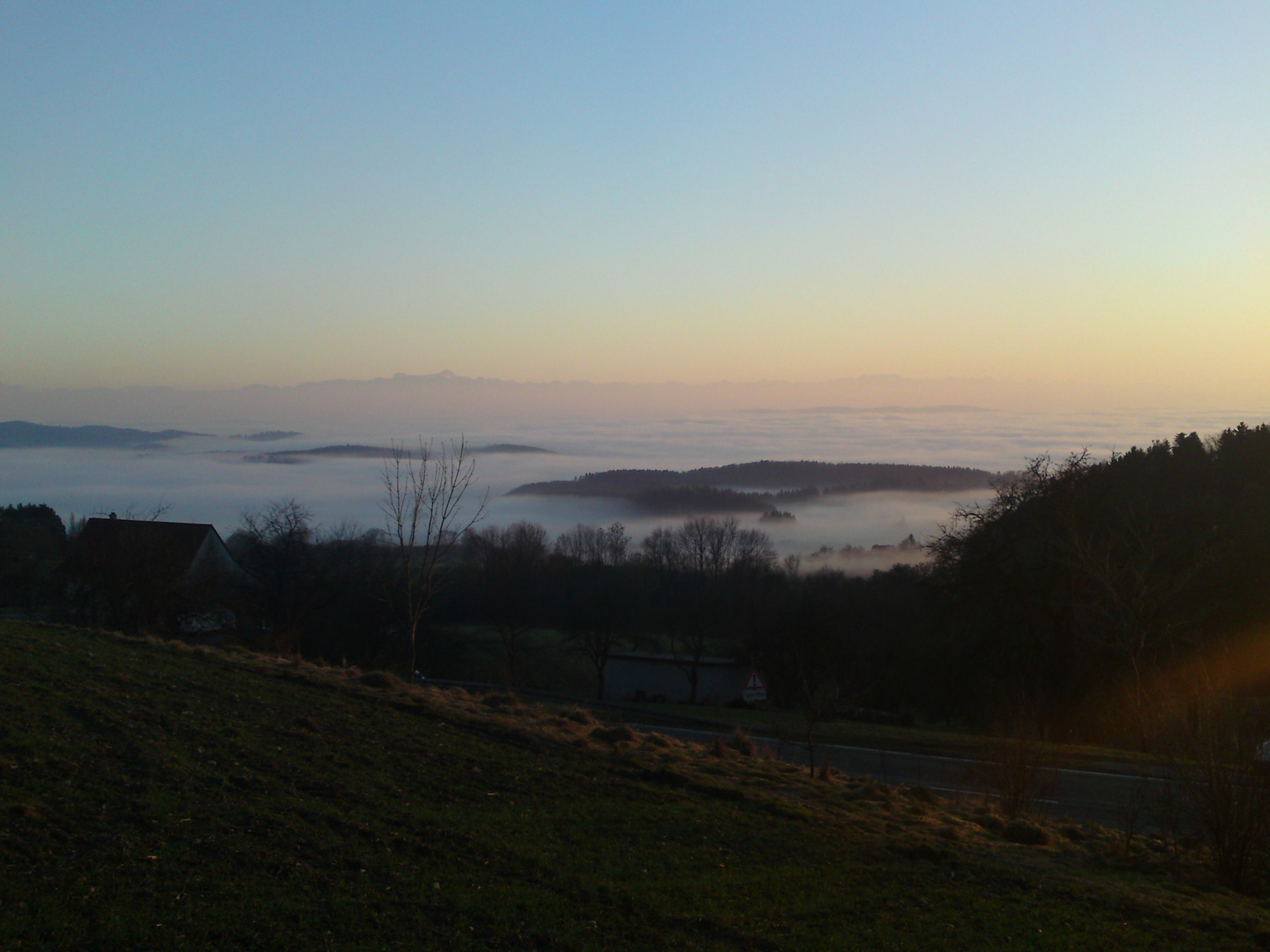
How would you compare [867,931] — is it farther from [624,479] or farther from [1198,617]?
[624,479]

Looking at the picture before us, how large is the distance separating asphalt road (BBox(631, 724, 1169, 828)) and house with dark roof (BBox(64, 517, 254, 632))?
18.9 m

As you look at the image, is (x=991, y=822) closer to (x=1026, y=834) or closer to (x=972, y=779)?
(x=1026, y=834)

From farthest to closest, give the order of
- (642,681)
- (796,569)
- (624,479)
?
(624,479), (796,569), (642,681)

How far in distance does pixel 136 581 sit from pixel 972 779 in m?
28.7

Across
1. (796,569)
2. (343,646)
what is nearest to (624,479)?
A: (796,569)

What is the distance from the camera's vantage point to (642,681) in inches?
2258

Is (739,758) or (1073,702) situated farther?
(1073,702)

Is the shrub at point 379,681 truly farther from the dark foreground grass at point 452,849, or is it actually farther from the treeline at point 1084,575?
the treeline at point 1084,575

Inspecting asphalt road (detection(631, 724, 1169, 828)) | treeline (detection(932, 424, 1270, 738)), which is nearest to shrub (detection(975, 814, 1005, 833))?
asphalt road (detection(631, 724, 1169, 828))

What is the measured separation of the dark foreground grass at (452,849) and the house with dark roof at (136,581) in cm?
2051

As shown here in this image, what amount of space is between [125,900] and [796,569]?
74.6 meters

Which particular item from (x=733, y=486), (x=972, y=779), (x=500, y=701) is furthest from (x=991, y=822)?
(x=733, y=486)

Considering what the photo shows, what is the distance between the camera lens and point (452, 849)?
7.84 m

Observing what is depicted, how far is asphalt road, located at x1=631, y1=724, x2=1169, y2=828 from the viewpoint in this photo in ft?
52.7
